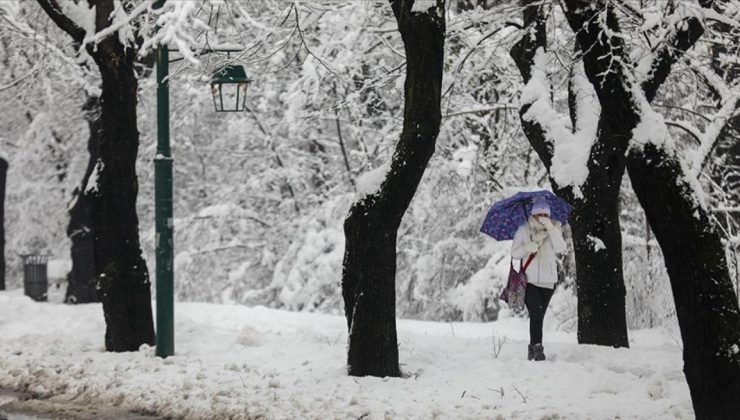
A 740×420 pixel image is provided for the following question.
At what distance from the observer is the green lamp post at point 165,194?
1058 cm

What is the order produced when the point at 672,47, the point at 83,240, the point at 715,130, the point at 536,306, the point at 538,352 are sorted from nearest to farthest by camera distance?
the point at 672,47
the point at 538,352
the point at 536,306
the point at 715,130
the point at 83,240

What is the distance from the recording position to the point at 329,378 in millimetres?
9023

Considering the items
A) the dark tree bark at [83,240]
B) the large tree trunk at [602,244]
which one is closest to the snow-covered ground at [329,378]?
the large tree trunk at [602,244]

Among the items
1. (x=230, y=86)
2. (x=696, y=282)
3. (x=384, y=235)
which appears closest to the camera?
(x=696, y=282)

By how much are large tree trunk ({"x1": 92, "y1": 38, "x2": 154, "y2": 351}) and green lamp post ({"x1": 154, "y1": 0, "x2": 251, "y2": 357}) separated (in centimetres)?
64

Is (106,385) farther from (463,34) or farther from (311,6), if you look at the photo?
(463,34)

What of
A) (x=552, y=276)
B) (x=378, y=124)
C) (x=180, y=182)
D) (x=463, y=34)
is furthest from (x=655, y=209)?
(x=180, y=182)

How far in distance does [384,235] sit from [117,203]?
3908 mm

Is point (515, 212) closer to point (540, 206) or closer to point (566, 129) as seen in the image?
point (540, 206)

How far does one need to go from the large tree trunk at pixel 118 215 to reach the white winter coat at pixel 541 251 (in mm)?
4672

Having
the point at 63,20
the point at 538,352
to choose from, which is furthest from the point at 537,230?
the point at 63,20

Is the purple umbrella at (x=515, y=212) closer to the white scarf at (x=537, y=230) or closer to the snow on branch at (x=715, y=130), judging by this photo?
the white scarf at (x=537, y=230)

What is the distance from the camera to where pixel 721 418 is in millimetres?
6508

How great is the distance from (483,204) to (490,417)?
11.9 meters
